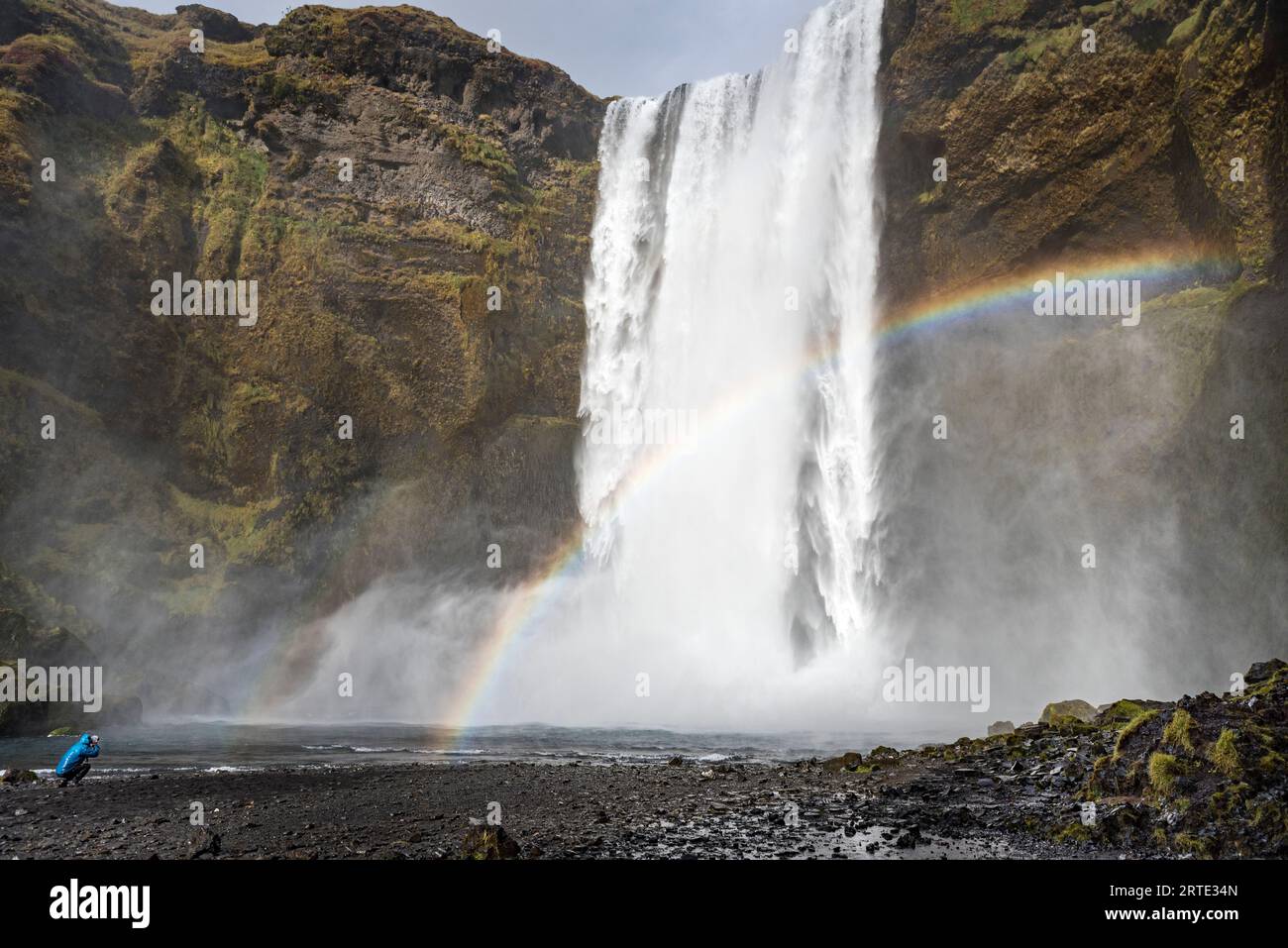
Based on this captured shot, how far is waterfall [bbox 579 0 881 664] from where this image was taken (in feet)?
113

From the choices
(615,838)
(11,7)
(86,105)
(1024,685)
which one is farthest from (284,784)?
(11,7)

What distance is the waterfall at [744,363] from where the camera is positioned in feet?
113

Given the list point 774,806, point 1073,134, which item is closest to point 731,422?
point 1073,134

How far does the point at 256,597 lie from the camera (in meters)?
38.2

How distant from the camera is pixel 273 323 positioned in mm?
40812

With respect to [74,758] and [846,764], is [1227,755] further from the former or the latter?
[74,758]

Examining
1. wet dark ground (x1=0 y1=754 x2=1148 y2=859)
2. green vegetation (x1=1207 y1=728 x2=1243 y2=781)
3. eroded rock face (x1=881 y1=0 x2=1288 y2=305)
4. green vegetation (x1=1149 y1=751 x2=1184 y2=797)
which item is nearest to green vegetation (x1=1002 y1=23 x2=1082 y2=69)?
eroded rock face (x1=881 y1=0 x2=1288 y2=305)

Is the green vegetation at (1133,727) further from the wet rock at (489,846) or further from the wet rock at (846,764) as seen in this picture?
the wet rock at (489,846)

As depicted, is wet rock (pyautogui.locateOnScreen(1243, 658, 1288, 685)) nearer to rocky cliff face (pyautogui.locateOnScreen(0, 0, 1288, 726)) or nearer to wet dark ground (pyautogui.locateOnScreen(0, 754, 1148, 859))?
wet dark ground (pyautogui.locateOnScreen(0, 754, 1148, 859))

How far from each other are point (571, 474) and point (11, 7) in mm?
35729

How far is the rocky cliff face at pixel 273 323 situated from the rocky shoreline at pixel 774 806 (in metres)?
24.4

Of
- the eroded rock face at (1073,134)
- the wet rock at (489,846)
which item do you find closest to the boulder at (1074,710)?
the wet rock at (489,846)

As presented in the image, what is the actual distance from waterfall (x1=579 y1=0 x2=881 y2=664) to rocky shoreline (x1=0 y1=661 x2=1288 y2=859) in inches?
735

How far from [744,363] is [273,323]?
21442mm
